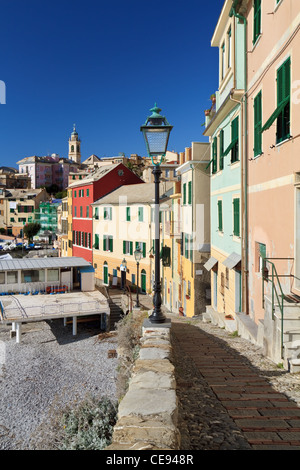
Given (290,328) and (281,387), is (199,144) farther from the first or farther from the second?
(281,387)

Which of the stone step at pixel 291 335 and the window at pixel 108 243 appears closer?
the stone step at pixel 291 335

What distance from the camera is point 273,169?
1014 centimetres

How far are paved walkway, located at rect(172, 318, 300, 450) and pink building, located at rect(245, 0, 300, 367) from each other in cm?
129

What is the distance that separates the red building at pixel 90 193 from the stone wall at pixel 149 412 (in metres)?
40.9

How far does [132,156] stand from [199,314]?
93.1 metres

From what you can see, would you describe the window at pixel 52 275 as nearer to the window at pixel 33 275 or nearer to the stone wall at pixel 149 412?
the window at pixel 33 275

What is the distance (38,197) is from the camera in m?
96.8

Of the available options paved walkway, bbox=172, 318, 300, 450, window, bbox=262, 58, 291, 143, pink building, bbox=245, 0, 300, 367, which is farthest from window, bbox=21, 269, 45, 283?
window, bbox=262, 58, 291, 143

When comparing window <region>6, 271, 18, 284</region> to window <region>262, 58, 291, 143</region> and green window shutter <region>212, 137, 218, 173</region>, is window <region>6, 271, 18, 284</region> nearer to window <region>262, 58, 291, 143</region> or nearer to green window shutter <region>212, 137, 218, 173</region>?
green window shutter <region>212, 137, 218, 173</region>

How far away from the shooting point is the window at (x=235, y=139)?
45.1 ft

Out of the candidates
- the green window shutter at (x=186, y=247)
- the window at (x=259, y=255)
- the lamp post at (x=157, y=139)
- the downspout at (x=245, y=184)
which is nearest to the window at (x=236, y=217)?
the downspout at (x=245, y=184)

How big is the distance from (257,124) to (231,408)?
862 cm

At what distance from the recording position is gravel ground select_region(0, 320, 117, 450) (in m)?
14.7

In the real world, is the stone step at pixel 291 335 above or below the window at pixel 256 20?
below
